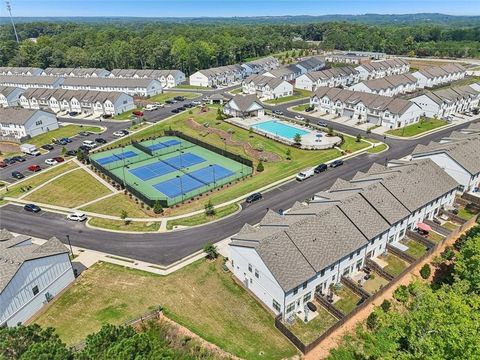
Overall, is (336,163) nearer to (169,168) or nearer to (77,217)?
(169,168)

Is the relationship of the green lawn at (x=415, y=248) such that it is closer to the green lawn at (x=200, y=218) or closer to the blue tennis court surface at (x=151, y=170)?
the green lawn at (x=200, y=218)

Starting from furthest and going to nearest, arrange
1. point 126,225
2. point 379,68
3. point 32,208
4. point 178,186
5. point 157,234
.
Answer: point 379,68 < point 178,186 < point 32,208 < point 126,225 < point 157,234

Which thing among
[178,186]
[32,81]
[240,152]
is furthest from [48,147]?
[32,81]

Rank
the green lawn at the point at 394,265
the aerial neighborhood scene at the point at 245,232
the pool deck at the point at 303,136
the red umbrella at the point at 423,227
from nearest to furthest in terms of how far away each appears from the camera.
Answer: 1. the aerial neighborhood scene at the point at 245,232
2. the green lawn at the point at 394,265
3. the red umbrella at the point at 423,227
4. the pool deck at the point at 303,136

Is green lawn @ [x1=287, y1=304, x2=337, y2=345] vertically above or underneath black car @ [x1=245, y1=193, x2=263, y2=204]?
underneath

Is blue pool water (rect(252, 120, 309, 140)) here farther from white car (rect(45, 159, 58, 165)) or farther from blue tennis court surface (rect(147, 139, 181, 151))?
white car (rect(45, 159, 58, 165))

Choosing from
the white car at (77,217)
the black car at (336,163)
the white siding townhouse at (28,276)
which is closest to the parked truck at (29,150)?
the white car at (77,217)

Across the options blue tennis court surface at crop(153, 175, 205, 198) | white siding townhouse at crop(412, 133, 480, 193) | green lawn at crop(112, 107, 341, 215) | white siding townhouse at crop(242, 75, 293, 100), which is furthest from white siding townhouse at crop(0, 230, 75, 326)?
white siding townhouse at crop(242, 75, 293, 100)
